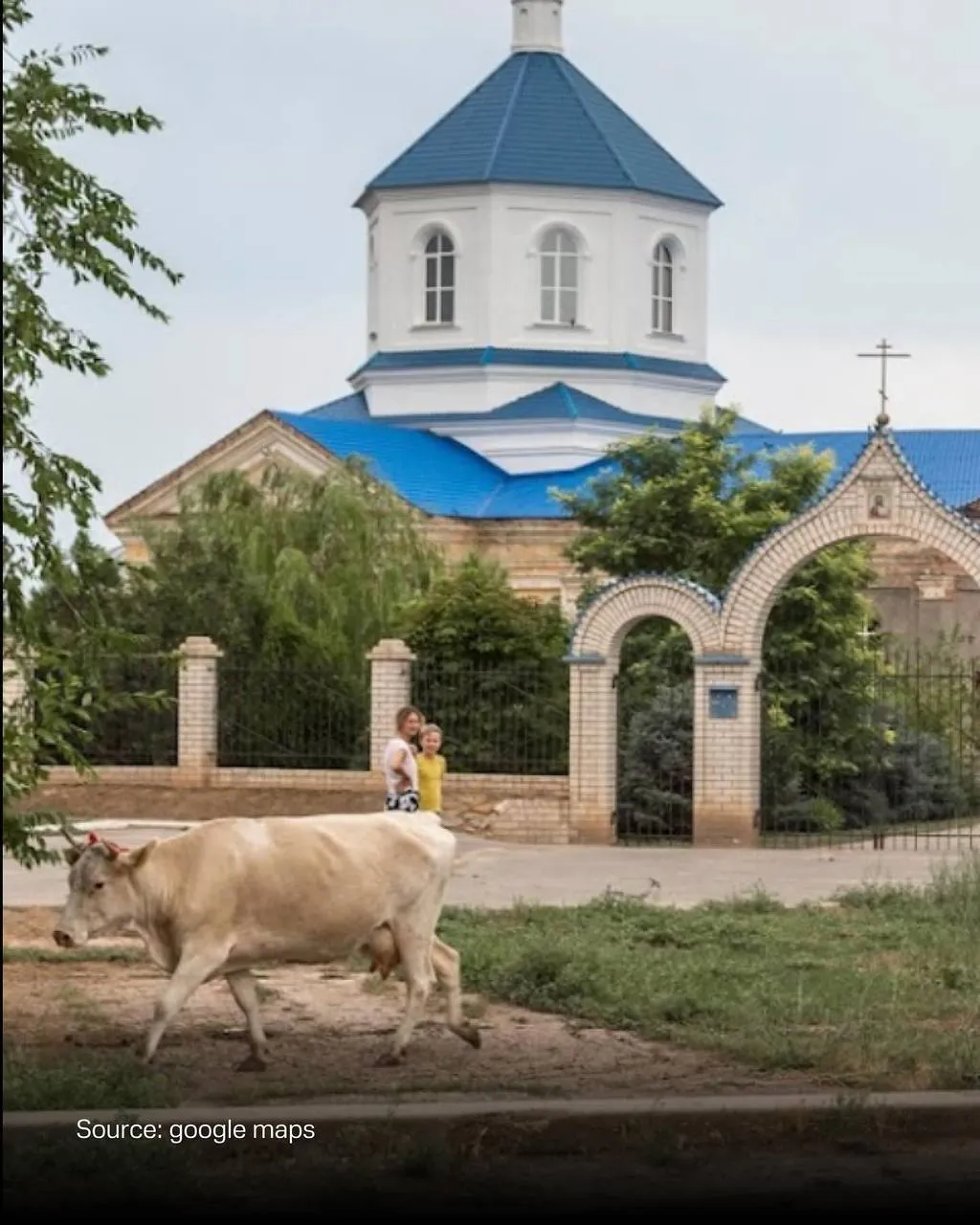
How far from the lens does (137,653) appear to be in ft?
43.8

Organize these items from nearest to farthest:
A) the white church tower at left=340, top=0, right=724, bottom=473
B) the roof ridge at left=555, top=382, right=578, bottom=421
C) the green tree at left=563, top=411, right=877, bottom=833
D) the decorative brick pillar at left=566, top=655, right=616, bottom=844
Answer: the decorative brick pillar at left=566, top=655, right=616, bottom=844 → the green tree at left=563, top=411, right=877, bottom=833 → the roof ridge at left=555, top=382, right=578, bottom=421 → the white church tower at left=340, top=0, right=724, bottom=473

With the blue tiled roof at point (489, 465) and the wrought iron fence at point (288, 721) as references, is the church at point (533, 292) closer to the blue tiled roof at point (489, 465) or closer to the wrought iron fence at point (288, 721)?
the blue tiled roof at point (489, 465)

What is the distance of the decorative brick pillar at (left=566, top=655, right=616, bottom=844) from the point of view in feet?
93.4

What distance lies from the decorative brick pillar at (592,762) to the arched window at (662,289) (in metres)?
24.1

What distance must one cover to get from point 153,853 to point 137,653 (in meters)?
1.76

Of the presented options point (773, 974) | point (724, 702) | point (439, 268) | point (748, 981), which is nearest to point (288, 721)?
point (724, 702)

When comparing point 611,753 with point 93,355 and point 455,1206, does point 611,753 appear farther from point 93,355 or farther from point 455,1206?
point 455,1206

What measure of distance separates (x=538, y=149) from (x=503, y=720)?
76.1ft

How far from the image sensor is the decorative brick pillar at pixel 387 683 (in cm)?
2942

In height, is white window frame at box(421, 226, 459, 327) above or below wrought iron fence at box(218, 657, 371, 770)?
above

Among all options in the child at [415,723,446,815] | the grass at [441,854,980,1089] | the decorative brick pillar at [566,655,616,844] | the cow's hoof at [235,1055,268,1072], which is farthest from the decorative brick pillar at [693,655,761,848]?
the cow's hoof at [235,1055,268,1072]

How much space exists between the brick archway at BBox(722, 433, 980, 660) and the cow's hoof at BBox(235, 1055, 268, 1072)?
54.5 ft

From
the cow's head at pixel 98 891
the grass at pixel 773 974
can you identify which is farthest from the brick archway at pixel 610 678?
the cow's head at pixel 98 891

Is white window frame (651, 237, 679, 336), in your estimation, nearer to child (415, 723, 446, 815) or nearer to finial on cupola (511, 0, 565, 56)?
finial on cupola (511, 0, 565, 56)
